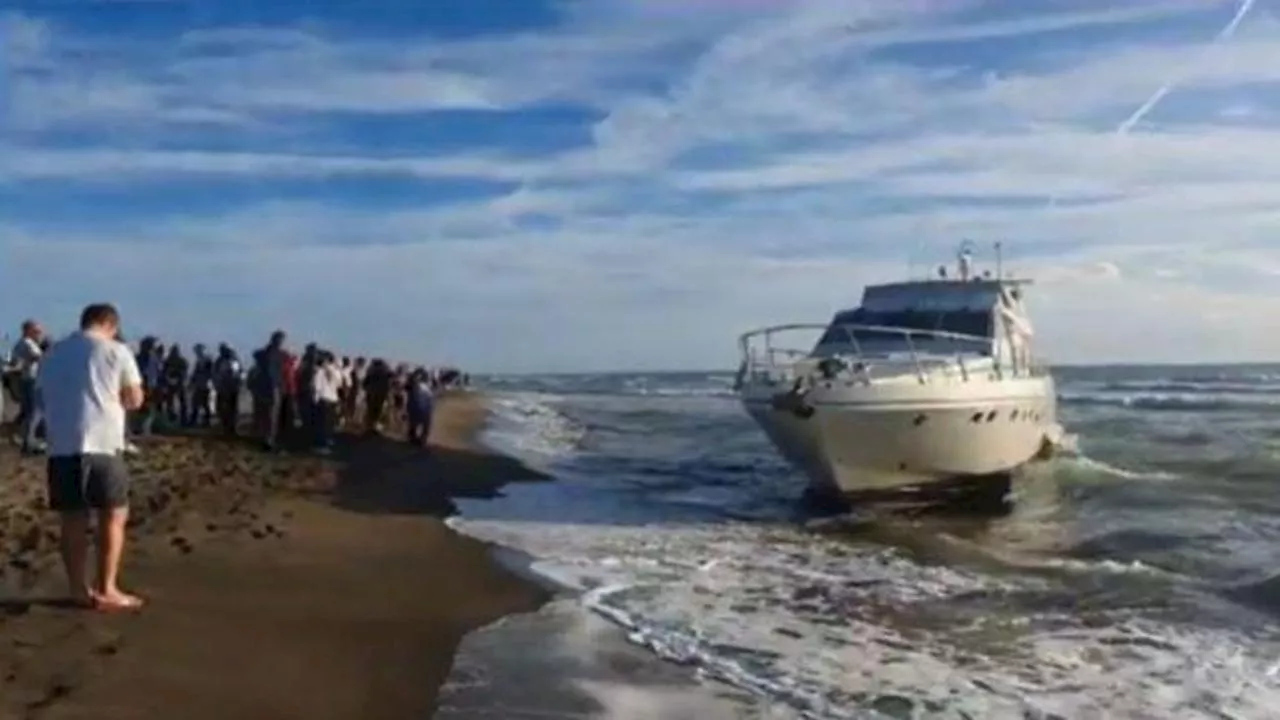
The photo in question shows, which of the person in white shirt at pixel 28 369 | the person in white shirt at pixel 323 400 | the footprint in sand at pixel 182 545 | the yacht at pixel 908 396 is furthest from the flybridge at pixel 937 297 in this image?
the footprint in sand at pixel 182 545

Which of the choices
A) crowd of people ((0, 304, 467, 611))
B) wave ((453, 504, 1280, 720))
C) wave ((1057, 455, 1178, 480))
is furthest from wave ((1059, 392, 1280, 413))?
wave ((453, 504, 1280, 720))

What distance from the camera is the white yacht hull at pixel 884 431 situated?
60.4ft

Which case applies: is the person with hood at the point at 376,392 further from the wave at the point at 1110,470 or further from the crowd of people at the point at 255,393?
the wave at the point at 1110,470

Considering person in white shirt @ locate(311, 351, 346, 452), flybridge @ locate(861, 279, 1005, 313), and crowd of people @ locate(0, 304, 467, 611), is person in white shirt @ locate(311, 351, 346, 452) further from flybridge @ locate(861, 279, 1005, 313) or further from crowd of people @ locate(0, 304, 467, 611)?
flybridge @ locate(861, 279, 1005, 313)

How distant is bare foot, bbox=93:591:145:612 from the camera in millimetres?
7785

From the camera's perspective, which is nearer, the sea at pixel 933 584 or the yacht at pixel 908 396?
the sea at pixel 933 584

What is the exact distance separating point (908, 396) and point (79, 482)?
519 inches

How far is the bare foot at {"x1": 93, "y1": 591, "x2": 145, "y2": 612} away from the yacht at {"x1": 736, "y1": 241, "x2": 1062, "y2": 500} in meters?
11.2

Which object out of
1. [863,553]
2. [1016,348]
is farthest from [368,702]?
[1016,348]

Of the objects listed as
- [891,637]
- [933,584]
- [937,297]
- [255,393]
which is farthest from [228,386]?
[891,637]

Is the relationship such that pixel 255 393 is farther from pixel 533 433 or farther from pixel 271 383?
pixel 533 433

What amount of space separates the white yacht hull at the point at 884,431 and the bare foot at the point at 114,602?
11548 millimetres

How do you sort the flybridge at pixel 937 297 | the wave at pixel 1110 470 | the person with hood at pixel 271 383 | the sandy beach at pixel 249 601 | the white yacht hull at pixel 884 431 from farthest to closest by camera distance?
1. the wave at pixel 1110 470
2. the flybridge at pixel 937 297
3. the person with hood at pixel 271 383
4. the white yacht hull at pixel 884 431
5. the sandy beach at pixel 249 601

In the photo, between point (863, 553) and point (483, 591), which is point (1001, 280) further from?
point (483, 591)
